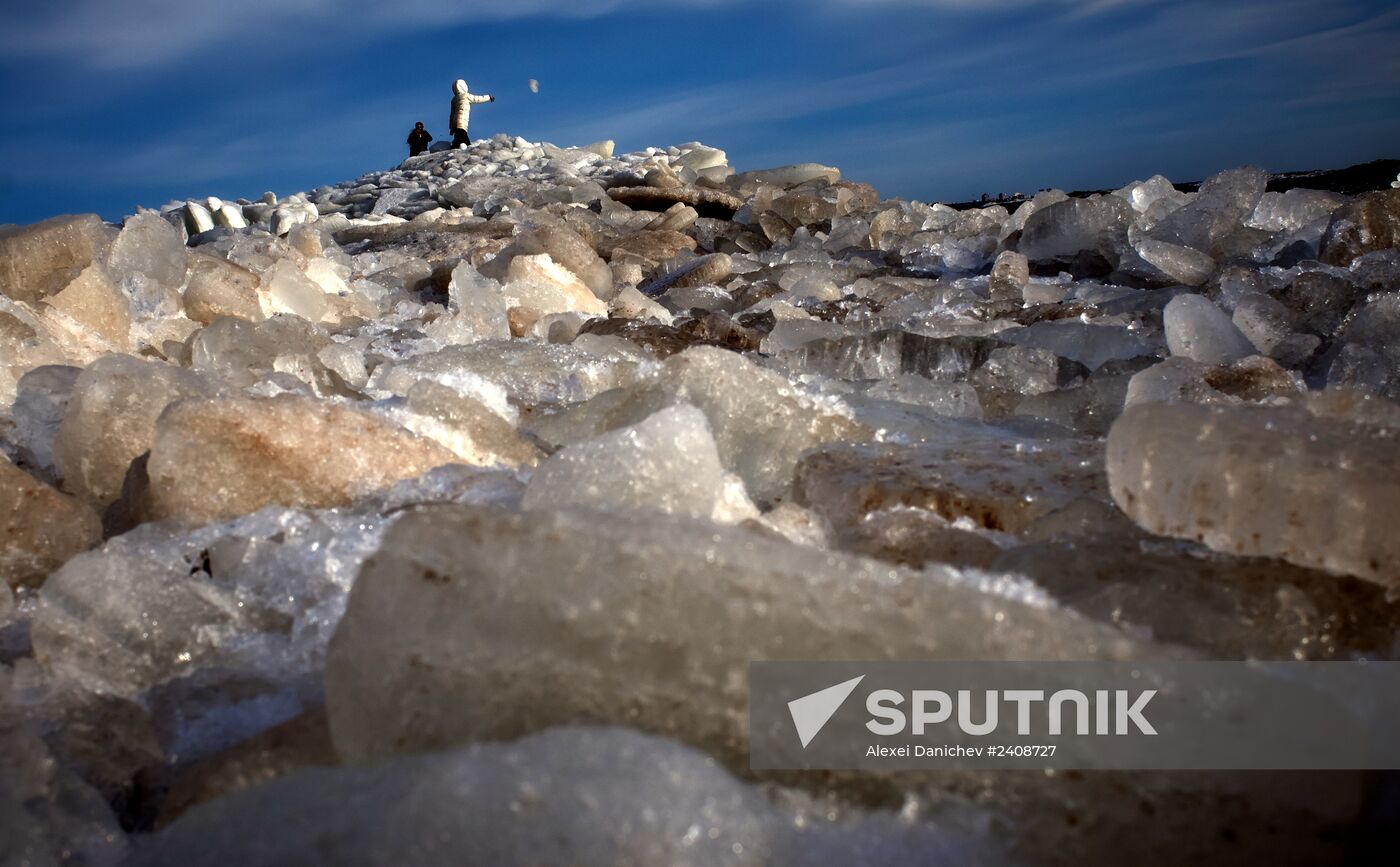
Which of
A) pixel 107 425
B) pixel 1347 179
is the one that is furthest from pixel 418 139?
pixel 107 425

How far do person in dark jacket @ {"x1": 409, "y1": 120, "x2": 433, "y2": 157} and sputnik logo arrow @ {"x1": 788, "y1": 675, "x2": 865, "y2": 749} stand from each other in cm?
1425

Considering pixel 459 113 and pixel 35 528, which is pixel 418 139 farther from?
pixel 35 528

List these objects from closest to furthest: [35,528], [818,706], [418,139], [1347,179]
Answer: [818,706]
[35,528]
[1347,179]
[418,139]

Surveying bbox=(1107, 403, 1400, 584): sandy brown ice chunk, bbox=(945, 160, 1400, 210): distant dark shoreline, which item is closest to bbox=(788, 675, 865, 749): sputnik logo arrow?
bbox=(1107, 403, 1400, 584): sandy brown ice chunk

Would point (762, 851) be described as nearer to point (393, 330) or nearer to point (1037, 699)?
point (1037, 699)

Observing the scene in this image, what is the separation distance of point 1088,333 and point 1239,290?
1.84ft

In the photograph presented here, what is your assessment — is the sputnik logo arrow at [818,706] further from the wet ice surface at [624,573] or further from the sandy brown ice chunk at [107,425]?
the sandy brown ice chunk at [107,425]

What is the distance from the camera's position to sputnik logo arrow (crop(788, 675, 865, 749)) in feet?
2.21

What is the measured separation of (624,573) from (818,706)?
0.55 feet

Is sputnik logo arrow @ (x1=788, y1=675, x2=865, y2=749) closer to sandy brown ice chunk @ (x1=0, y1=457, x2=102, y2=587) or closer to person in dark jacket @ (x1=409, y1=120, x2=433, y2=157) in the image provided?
sandy brown ice chunk @ (x1=0, y1=457, x2=102, y2=587)

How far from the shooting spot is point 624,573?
0.70 metres

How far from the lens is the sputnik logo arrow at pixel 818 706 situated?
672mm

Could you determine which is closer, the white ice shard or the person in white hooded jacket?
the white ice shard

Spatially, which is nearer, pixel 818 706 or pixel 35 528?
pixel 818 706
